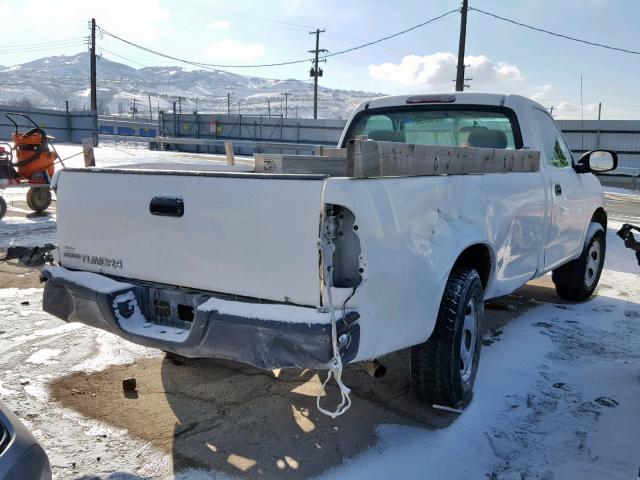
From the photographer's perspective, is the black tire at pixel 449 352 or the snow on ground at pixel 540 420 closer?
the snow on ground at pixel 540 420

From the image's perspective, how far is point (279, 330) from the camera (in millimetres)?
2574

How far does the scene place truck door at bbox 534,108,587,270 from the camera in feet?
16.2

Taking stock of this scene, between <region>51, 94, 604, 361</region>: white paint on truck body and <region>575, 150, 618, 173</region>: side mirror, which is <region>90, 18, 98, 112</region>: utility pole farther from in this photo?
<region>51, 94, 604, 361</region>: white paint on truck body

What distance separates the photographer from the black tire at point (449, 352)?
10.7 ft

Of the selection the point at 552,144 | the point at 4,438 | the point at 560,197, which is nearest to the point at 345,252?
the point at 4,438

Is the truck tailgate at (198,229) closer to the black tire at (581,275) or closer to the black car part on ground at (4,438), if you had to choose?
the black car part on ground at (4,438)

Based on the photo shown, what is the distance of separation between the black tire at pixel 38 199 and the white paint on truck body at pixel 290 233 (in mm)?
7970

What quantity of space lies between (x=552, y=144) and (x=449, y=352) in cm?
288

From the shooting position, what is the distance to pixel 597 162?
5.48 meters

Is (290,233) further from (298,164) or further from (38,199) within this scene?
(38,199)

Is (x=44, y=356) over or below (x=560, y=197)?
below

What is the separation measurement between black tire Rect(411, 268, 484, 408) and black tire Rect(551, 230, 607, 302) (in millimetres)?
3003

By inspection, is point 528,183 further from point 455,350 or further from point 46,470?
point 46,470

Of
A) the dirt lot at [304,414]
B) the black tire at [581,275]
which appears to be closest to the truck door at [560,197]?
the black tire at [581,275]
